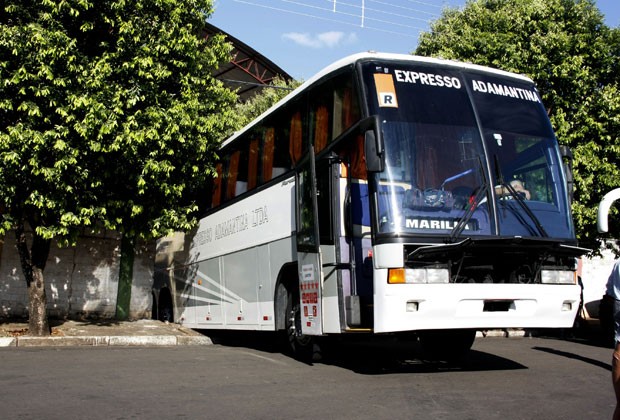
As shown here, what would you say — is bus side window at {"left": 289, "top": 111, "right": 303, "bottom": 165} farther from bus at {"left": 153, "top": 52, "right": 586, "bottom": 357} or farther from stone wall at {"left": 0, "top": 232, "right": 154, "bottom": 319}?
stone wall at {"left": 0, "top": 232, "right": 154, "bottom": 319}

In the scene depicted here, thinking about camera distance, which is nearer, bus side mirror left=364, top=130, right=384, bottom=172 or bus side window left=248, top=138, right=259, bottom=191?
bus side mirror left=364, top=130, right=384, bottom=172

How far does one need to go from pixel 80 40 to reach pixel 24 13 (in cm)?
101

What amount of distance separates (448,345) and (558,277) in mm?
2527

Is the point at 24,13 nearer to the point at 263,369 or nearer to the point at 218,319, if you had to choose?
the point at 218,319

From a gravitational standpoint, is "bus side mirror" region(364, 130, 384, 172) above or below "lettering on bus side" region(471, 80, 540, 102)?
below

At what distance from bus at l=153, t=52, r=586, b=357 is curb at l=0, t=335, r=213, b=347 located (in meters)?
4.28

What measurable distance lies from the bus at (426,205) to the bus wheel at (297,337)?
0.03m

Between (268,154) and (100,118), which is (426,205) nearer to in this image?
(268,154)

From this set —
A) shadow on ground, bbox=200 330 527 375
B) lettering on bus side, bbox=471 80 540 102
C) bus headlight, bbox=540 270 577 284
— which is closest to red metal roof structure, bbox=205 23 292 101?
shadow on ground, bbox=200 330 527 375

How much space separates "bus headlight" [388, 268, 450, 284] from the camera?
6.98m

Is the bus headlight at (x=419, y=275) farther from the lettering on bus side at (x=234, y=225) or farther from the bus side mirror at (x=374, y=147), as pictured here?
the lettering on bus side at (x=234, y=225)

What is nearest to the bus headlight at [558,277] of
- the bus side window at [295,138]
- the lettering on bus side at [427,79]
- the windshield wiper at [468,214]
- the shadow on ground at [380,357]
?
the windshield wiper at [468,214]

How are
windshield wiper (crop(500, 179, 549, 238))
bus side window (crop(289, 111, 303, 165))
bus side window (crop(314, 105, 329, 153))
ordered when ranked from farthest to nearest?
bus side window (crop(289, 111, 303, 165))
bus side window (crop(314, 105, 329, 153))
windshield wiper (crop(500, 179, 549, 238))

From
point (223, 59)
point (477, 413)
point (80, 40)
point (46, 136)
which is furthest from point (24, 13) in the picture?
point (477, 413)
